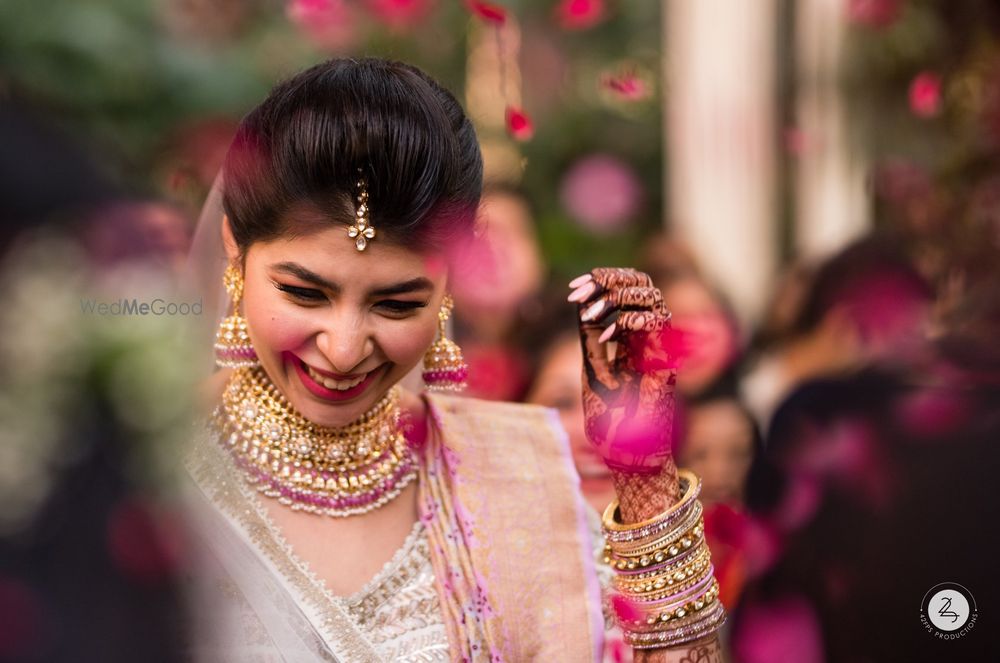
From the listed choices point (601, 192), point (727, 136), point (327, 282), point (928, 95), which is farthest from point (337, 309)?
point (601, 192)

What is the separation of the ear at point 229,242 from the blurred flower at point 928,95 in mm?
3913

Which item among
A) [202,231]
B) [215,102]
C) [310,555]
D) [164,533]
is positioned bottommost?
[310,555]

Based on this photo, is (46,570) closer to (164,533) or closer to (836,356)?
(164,533)

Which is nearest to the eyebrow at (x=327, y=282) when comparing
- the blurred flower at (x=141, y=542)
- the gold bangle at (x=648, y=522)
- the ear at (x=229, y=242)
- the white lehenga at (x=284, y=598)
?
the ear at (x=229, y=242)

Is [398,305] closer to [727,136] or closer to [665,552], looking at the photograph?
[665,552]

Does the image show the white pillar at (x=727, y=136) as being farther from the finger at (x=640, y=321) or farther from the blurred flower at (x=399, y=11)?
the finger at (x=640, y=321)

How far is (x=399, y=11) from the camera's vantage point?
5703 mm

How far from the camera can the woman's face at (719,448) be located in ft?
12.2

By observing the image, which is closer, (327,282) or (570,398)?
(327,282)

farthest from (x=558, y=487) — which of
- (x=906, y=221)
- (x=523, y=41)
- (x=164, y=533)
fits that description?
(x=523, y=41)

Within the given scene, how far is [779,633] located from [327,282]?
1.50 meters

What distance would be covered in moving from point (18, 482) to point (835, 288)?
364 cm

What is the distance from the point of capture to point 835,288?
4484 mm

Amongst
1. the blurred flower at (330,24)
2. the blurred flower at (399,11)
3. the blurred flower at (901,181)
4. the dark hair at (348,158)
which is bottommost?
the blurred flower at (901,181)
